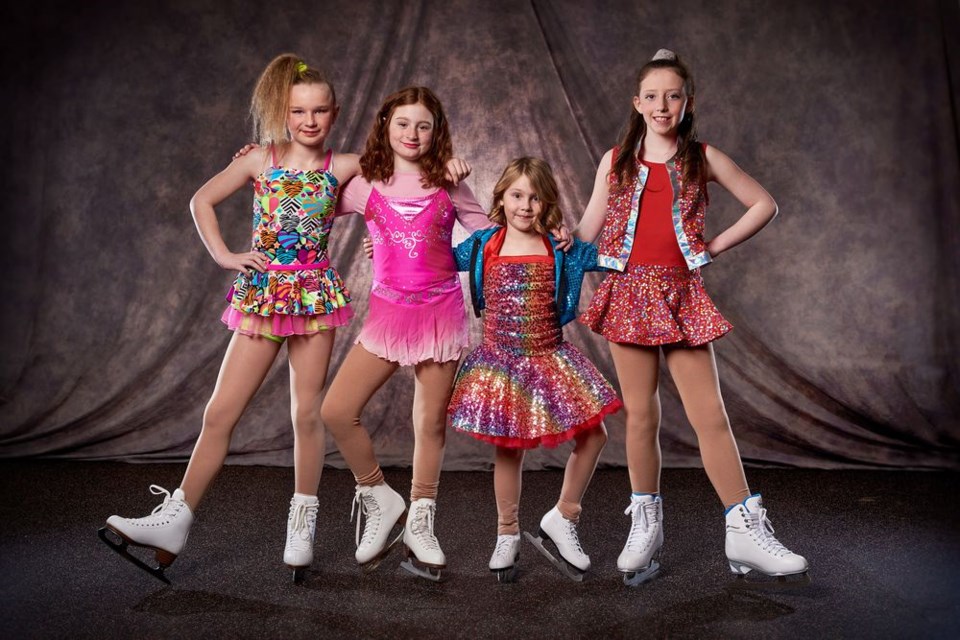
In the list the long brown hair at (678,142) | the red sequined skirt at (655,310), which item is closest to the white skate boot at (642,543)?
the red sequined skirt at (655,310)

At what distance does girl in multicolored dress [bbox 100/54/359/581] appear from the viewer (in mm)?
2668

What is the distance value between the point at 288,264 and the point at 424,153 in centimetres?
46

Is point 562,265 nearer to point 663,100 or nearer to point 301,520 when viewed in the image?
point 663,100

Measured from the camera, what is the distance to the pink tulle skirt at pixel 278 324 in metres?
2.68

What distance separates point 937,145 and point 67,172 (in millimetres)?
3532

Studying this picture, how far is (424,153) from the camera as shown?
2.72 meters

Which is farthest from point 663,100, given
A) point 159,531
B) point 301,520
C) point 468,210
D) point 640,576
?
point 159,531

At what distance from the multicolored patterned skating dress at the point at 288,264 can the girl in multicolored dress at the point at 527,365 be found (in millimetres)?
382

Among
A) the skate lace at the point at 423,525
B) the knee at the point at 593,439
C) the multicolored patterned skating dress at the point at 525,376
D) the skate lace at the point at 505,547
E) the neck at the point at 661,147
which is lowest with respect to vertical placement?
the skate lace at the point at 505,547

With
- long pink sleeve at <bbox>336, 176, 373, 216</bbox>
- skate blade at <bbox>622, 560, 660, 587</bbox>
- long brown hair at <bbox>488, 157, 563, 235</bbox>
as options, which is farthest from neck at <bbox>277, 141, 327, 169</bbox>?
skate blade at <bbox>622, 560, 660, 587</bbox>

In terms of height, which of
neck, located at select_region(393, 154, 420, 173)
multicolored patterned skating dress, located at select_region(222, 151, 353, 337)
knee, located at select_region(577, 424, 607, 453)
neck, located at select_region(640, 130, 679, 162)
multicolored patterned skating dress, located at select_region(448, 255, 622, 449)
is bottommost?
knee, located at select_region(577, 424, 607, 453)

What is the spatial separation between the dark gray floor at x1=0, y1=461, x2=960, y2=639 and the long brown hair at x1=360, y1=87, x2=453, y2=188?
1059 millimetres

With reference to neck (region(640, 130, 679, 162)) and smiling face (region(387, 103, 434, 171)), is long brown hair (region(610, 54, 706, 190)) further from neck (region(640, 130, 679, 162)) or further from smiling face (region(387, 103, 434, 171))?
smiling face (region(387, 103, 434, 171))

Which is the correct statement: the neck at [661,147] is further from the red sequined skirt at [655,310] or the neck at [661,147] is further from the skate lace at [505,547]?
the skate lace at [505,547]
